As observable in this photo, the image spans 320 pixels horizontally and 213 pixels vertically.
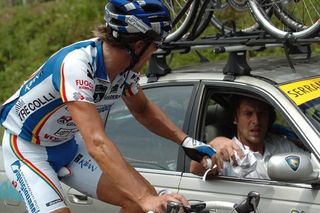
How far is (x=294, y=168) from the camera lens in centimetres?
401

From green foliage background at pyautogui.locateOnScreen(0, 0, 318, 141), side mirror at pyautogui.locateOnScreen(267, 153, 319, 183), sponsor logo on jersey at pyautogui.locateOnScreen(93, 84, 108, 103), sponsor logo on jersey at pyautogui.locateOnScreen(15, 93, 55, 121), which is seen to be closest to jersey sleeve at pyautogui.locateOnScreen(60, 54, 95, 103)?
sponsor logo on jersey at pyautogui.locateOnScreen(93, 84, 108, 103)

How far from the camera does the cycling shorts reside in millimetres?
4102

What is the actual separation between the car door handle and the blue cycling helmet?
150 cm

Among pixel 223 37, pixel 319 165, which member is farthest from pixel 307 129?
pixel 223 37

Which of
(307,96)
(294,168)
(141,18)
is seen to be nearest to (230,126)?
(307,96)

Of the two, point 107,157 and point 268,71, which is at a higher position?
point 268,71

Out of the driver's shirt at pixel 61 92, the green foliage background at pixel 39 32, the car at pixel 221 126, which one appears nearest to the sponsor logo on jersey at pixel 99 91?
the driver's shirt at pixel 61 92

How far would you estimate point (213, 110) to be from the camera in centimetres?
504

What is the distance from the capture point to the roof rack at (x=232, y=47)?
470cm

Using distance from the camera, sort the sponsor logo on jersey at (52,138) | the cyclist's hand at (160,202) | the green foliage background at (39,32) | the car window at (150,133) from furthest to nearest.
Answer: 1. the green foliage background at (39,32)
2. the car window at (150,133)
3. the sponsor logo on jersey at (52,138)
4. the cyclist's hand at (160,202)

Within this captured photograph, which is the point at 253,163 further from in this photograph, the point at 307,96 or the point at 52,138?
the point at 52,138

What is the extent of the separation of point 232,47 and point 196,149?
2.70 feet

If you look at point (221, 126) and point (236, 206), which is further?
point (221, 126)

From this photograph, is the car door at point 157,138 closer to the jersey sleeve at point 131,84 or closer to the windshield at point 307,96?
the jersey sleeve at point 131,84
